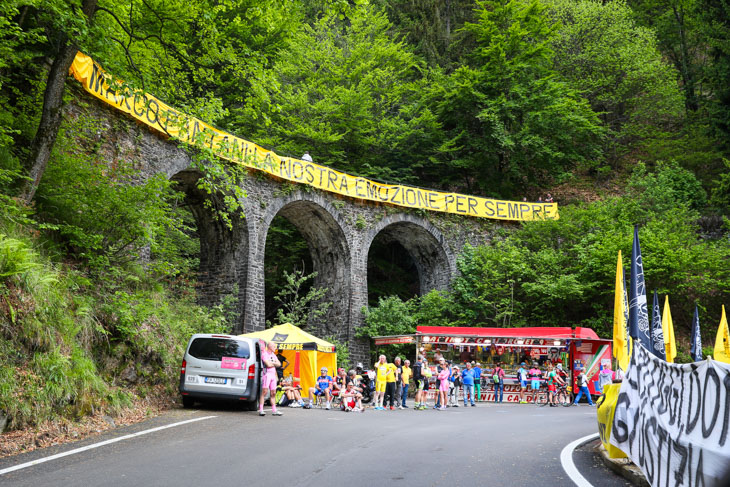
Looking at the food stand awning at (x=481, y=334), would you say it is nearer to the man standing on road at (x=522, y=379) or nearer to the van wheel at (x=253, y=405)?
the man standing on road at (x=522, y=379)

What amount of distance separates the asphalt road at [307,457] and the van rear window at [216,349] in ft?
4.34

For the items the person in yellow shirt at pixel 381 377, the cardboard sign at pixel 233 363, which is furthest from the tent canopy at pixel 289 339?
the cardboard sign at pixel 233 363

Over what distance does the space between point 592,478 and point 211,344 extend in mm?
7817

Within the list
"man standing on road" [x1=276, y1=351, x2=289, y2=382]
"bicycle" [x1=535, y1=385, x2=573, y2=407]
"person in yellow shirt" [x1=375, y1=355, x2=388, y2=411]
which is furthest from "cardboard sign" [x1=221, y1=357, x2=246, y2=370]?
"bicycle" [x1=535, y1=385, x2=573, y2=407]

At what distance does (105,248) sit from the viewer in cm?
1172

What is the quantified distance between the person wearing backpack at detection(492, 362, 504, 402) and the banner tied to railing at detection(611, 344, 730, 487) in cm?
1396

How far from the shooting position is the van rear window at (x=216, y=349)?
11438mm

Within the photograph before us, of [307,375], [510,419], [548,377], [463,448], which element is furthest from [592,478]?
[548,377]

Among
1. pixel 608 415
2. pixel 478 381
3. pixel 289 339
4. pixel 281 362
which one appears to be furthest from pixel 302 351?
pixel 608 415

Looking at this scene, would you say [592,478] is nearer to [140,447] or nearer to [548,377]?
[140,447]

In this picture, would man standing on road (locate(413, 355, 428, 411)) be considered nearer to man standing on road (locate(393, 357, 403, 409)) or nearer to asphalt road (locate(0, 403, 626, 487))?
man standing on road (locate(393, 357, 403, 409))

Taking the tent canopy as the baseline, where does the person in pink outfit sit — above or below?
below

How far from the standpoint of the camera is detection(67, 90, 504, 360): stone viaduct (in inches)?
718

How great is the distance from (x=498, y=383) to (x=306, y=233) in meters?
10.8
